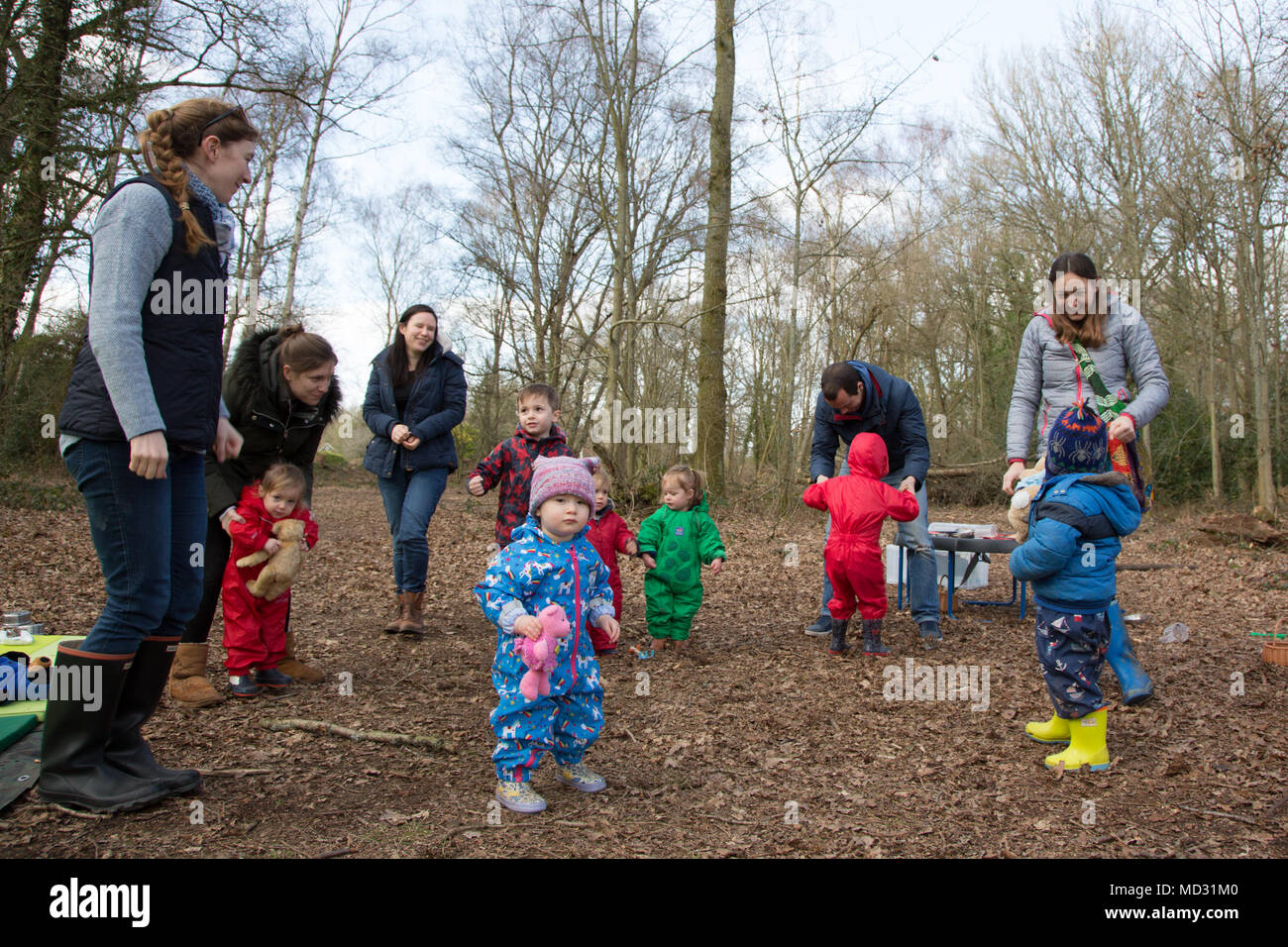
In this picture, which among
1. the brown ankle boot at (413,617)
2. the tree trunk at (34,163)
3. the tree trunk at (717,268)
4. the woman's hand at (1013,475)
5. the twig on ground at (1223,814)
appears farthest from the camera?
the tree trunk at (717,268)

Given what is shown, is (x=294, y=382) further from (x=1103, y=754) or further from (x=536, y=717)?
(x=1103, y=754)

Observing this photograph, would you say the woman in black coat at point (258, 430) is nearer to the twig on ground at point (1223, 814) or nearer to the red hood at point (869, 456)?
the red hood at point (869, 456)

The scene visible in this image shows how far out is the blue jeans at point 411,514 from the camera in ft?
18.3

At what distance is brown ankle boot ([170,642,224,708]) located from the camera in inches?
164

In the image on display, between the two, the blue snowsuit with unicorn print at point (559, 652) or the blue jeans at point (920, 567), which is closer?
the blue snowsuit with unicorn print at point (559, 652)

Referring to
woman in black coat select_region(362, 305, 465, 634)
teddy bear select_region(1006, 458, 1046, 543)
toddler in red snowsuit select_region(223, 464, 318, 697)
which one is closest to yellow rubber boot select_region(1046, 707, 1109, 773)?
teddy bear select_region(1006, 458, 1046, 543)

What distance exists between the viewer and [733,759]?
12.5 ft

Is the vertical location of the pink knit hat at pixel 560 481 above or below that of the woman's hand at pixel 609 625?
above

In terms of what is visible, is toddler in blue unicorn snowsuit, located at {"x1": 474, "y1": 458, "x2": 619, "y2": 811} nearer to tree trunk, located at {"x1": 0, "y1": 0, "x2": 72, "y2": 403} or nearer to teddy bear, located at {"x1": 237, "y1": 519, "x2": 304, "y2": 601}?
teddy bear, located at {"x1": 237, "y1": 519, "x2": 304, "y2": 601}

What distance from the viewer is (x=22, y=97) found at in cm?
938

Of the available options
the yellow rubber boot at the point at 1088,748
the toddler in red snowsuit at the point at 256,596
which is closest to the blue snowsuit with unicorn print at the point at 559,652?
the toddler in red snowsuit at the point at 256,596

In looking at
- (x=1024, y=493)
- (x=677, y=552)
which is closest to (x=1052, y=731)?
(x=1024, y=493)

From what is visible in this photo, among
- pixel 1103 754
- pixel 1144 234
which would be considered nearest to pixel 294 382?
pixel 1103 754

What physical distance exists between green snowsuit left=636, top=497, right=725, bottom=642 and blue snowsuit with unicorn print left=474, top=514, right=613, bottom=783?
224 cm
